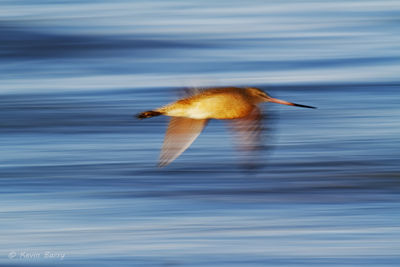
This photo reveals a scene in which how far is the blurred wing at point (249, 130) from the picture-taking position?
4.10 m

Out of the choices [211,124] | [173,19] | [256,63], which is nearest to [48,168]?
[211,124]

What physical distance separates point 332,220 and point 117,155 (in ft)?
4.50

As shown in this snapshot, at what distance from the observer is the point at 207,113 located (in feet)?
14.3

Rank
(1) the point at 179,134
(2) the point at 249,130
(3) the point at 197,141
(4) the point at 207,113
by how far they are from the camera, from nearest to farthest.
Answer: (2) the point at 249,130, (4) the point at 207,113, (1) the point at 179,134, (3) the point at 197,141

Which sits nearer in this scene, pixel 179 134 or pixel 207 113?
pixel 207 113

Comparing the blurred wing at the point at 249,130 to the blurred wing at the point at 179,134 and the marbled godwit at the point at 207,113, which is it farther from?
the blurred wing at the point at 179,134

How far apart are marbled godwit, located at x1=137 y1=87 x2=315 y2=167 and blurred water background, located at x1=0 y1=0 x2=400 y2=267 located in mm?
149

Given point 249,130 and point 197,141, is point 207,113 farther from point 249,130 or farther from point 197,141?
point 197,141

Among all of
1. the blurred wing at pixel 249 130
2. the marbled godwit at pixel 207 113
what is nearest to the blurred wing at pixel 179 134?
the marbled godwit at pixel 207 113

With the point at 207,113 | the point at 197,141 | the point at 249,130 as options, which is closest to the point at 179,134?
the point at 207,113

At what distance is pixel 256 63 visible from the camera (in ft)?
23.1

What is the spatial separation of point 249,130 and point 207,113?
0.25m

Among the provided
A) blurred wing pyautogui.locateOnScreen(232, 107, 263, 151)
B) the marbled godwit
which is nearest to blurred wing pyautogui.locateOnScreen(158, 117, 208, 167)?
the marbled godwit

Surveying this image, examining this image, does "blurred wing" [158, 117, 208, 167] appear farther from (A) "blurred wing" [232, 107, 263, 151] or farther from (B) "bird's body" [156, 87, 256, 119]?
(A) "blurred wing" [232, 107, 263, 151]
